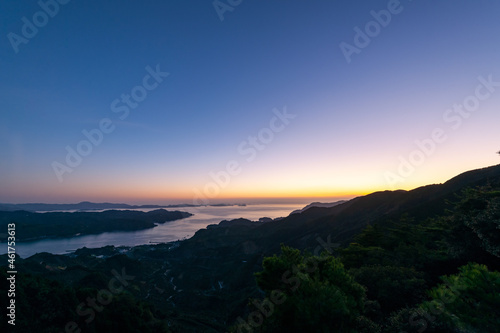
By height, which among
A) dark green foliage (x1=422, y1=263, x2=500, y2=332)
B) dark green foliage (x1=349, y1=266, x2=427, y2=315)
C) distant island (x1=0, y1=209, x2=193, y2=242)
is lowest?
distant island (x1=0, y1=209, x2=193, y2=242)

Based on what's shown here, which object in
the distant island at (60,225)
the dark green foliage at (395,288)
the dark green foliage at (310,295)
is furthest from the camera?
the distant island at (60,225)

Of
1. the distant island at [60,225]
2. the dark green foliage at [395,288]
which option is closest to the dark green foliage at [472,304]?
the dark green foliage at [395,288]

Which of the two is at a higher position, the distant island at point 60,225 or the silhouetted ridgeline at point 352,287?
the silhouetted ridgeline at point 352,287

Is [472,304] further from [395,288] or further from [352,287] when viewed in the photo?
[395,288]

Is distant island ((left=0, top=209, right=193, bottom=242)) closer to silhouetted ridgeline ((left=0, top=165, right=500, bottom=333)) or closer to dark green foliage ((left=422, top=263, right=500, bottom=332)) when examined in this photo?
silhouetted ridgeline ((left=0, top=165, right=500, bottom=333))

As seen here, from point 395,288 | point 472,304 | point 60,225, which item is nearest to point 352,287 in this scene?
point 395,288

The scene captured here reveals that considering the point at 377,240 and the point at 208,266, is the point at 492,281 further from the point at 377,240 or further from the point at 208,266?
the point at 208,266

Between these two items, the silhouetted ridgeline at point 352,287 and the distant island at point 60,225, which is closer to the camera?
the silhouetted ridgeline at point 352,287

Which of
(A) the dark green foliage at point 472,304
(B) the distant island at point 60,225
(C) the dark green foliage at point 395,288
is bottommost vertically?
(B) the distant island at point 60,225

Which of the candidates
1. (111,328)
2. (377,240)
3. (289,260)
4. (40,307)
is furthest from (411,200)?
(40,307)

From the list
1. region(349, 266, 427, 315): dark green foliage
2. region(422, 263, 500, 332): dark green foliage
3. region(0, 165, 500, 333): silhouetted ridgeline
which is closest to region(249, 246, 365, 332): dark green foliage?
region(0, 165, 500, 333): silhouetted ridgeline

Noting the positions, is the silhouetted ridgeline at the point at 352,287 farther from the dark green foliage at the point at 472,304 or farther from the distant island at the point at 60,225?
the distant island at the point at 60,225
